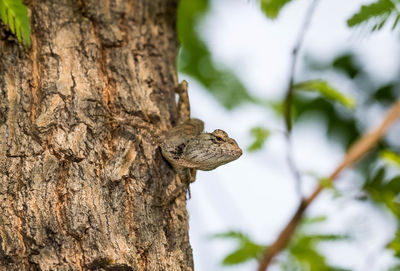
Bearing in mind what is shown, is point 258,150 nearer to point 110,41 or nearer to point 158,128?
point 158,128

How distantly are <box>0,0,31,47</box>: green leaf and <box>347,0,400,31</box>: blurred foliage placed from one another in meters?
1.88

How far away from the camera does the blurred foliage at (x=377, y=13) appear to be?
2.45 meters

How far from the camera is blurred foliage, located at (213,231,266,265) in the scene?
397 centimetres

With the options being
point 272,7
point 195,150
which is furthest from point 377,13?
point 195,150

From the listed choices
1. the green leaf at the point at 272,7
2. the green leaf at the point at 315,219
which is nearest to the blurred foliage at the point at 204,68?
the green leaf at the point at 315,219

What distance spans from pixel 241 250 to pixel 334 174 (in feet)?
3.42

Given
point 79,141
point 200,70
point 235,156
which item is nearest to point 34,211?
point 79,141

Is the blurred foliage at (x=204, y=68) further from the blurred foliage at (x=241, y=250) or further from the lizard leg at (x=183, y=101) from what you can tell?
the blurred foliage at (x=241, y=250)

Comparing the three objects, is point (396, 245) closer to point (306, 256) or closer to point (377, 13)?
point (306, 256)

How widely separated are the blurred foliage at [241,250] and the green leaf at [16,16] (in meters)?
2.27

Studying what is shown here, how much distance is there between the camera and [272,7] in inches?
110

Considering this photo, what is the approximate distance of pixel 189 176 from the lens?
121 inches

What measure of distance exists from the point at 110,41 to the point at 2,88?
781mm

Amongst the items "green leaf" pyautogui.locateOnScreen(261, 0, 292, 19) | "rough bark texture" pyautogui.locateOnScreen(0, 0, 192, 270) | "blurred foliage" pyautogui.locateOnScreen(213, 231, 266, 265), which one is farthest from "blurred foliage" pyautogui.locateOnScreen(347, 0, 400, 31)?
"blurred foliage" pyautogui.locateOnScreen(213, 231, 266, 265)
